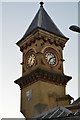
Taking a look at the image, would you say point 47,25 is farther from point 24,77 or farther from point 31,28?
point 24,77

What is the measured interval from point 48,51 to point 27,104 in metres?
6.16

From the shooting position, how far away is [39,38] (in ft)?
128

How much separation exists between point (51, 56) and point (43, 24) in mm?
3684

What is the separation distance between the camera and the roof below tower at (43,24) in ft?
133

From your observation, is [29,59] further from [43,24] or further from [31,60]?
[43,24]

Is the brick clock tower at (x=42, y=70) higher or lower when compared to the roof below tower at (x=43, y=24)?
lower

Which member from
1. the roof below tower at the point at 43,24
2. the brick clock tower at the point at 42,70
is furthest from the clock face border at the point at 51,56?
the roof below tower at the point at 43,24

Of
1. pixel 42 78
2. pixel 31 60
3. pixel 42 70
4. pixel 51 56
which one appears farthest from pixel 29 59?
pixel 42 78

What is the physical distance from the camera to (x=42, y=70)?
125 feet

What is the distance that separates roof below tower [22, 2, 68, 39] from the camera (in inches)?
1598

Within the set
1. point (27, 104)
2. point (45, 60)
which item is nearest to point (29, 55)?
point (45, 60)

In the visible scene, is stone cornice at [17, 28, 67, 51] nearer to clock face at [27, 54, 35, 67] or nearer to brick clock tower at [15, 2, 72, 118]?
brick clock tower at [15, 2, 72, 118]

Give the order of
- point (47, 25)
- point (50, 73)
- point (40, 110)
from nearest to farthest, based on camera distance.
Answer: point (40, 110) → point (50, 73) → point (47, 25)

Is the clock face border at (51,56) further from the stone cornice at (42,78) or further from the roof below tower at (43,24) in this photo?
the roof below tower at (43,24)
